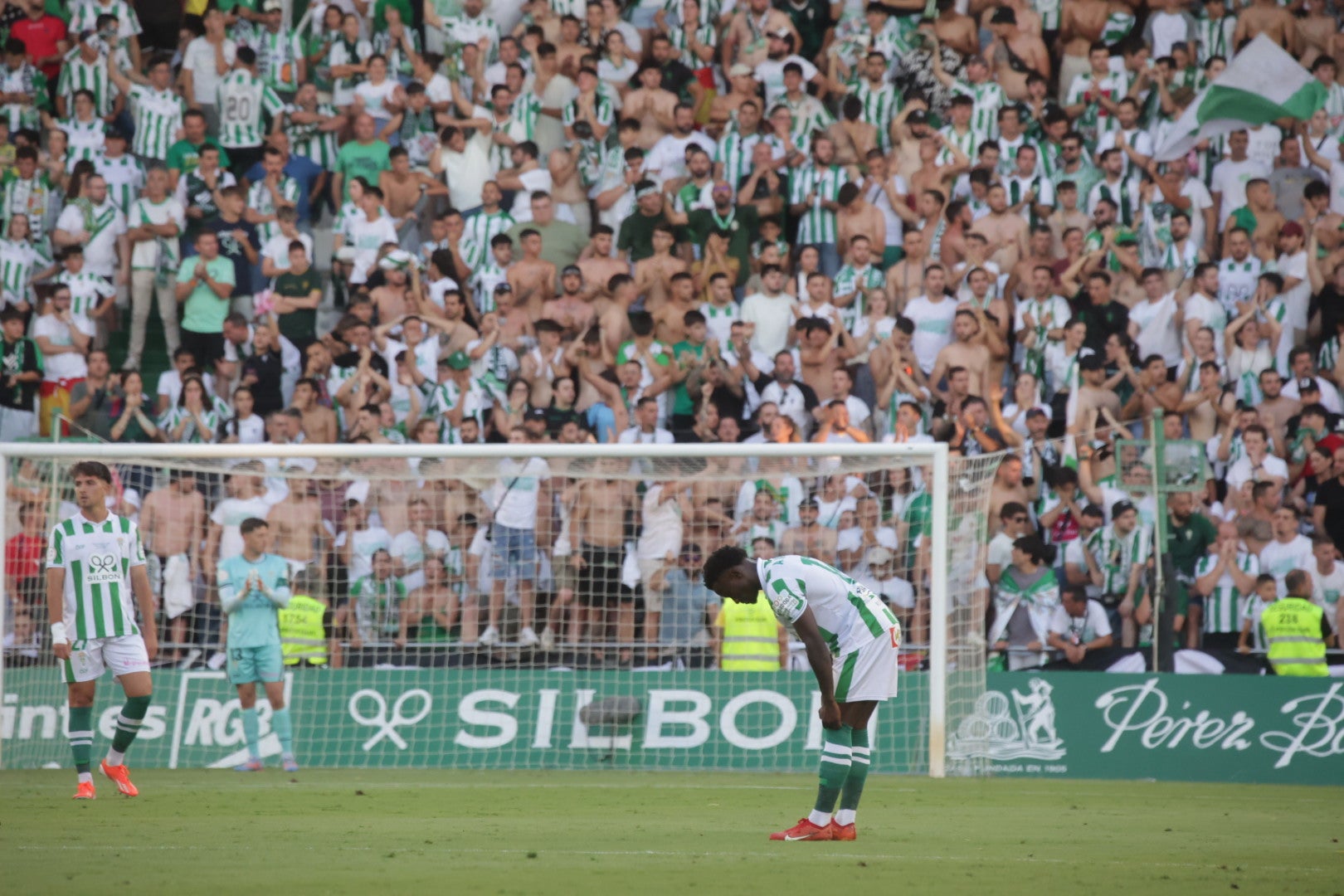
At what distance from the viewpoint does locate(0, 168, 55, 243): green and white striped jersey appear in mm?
21078

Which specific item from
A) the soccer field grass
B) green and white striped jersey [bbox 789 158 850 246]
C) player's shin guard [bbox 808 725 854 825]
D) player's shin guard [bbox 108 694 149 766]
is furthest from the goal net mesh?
player's shin guard [bbox 808 725 854 825]

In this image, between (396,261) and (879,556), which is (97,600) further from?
(396,261)

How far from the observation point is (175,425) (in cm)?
1969

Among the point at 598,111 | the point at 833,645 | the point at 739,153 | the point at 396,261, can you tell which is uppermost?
the point at 598,111

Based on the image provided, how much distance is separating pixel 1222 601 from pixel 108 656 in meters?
11.0

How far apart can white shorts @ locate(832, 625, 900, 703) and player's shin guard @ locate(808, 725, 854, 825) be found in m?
0.24

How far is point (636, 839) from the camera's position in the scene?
32.3 feet

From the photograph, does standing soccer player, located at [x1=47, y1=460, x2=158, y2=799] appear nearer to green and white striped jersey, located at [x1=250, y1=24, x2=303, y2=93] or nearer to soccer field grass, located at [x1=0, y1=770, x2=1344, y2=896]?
soccer field grass, located at [x1=0, y1=770, x2=1344, y2=896]

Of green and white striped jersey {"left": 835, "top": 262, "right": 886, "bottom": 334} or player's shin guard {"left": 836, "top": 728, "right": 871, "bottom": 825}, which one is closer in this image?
player's shin guard {"left": 836, "top": 728, "right": 871, "bottom": 825}

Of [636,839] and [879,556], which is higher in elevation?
[879,556]

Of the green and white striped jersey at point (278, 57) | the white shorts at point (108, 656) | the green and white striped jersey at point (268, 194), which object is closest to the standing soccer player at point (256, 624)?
the white shorts at point (108, 656)

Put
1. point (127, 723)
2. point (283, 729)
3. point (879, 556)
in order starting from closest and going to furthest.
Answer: point (127, 723) → point (283, 729) → point (879, 556)

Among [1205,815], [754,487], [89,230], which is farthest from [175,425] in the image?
[1205,815]

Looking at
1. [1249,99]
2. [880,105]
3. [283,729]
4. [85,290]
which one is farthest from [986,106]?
[283,729]
